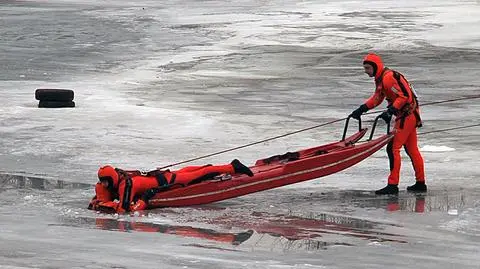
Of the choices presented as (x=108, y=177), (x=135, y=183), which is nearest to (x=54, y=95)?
(x=135, y=183)

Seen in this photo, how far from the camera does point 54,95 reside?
67.2 feet

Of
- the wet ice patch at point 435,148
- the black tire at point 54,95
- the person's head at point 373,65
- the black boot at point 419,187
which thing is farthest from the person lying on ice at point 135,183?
the black tire at point 54,95

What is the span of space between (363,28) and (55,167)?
19.1m

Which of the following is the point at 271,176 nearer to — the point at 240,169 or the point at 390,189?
the point at 240,169

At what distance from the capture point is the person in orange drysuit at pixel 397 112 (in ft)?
46.3

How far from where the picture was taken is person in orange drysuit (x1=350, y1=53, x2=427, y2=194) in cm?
1412

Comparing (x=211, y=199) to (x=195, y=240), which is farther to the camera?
(x=211, y=199)

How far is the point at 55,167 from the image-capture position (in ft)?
52.1

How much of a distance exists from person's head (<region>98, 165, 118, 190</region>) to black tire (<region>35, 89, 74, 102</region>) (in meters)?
7.62

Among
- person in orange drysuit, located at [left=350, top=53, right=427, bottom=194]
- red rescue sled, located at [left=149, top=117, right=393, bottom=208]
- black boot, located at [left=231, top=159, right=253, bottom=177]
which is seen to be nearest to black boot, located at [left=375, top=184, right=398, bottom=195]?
person in orange drysuit, located at [left=350, top=53, right=427, bottom=194]

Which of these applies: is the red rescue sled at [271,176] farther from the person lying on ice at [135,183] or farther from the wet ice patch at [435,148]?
the wet ice patch at [435,148]

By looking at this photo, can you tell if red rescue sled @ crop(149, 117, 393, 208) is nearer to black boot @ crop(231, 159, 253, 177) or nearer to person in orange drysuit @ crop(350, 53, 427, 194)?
black boot @ crop(231, 159, 253, 177)

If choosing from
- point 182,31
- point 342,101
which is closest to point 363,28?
point 182,31

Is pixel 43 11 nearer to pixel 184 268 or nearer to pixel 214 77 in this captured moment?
pixel 214 77
